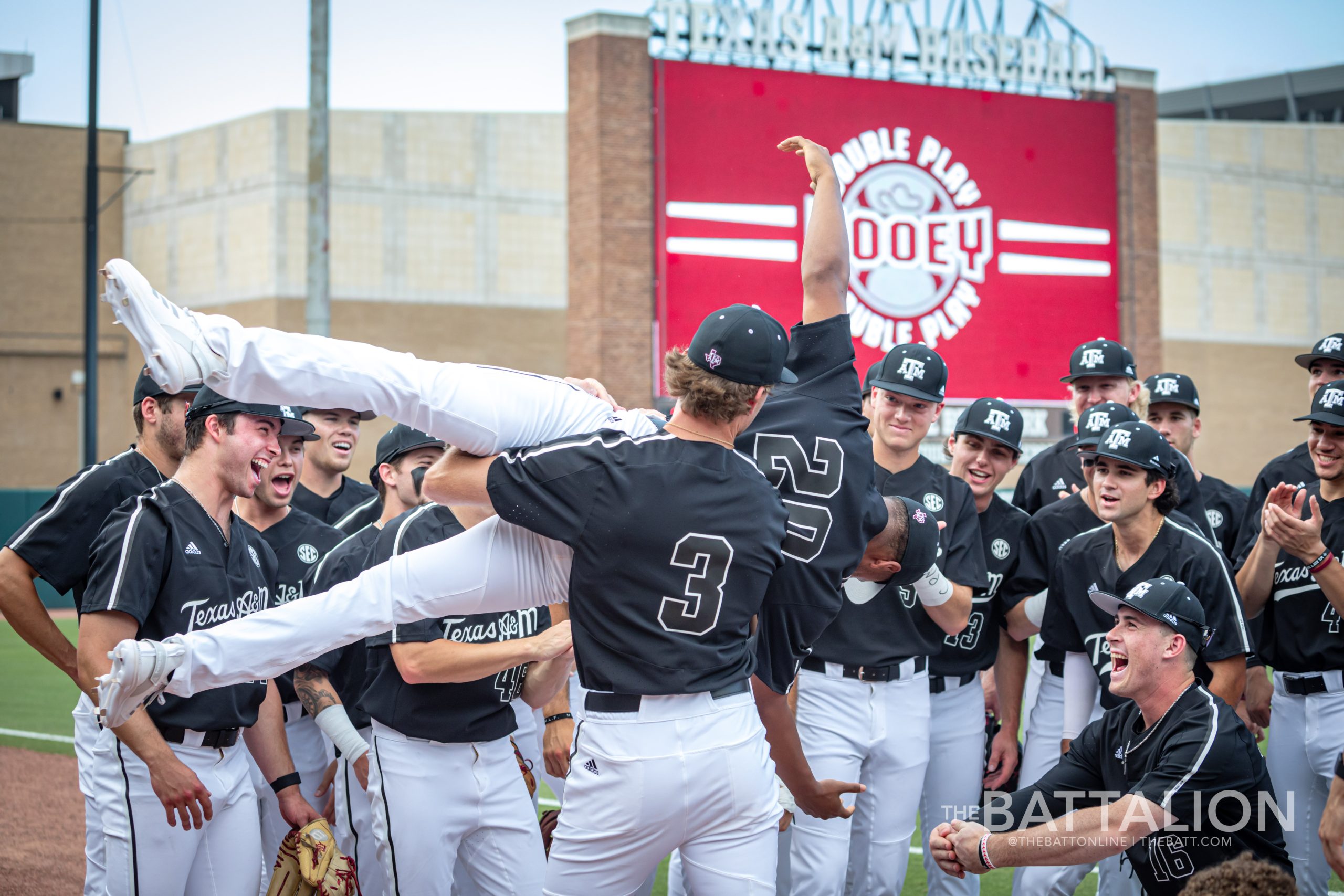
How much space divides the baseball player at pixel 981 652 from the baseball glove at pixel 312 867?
8.10ft

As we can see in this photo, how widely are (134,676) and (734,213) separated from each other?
16.8 metres

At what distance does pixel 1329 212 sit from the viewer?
3259cm

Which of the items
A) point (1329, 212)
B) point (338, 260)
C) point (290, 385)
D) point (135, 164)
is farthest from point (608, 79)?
point (1329, 212)

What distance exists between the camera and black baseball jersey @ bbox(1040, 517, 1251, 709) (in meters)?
4.76

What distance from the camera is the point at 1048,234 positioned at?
21391 millimetres

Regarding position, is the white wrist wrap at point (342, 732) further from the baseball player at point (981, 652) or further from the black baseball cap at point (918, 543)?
the baseball player at point (981, 652)

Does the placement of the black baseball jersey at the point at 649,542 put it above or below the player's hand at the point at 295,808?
above

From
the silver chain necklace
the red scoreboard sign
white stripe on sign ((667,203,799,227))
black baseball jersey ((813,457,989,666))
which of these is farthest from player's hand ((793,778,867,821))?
white stripe on sign ((667,203,799,227))

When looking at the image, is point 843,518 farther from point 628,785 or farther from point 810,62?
point 810,62

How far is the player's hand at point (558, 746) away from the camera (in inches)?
187

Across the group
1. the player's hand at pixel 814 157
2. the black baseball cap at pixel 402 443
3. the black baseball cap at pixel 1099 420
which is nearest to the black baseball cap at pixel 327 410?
the black baseball cap at pixel 402 443

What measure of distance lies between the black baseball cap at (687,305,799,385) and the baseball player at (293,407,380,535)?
300 cm

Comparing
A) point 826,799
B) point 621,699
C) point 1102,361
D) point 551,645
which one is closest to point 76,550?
point 551,645

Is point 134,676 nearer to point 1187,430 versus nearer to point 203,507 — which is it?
point 203,507
